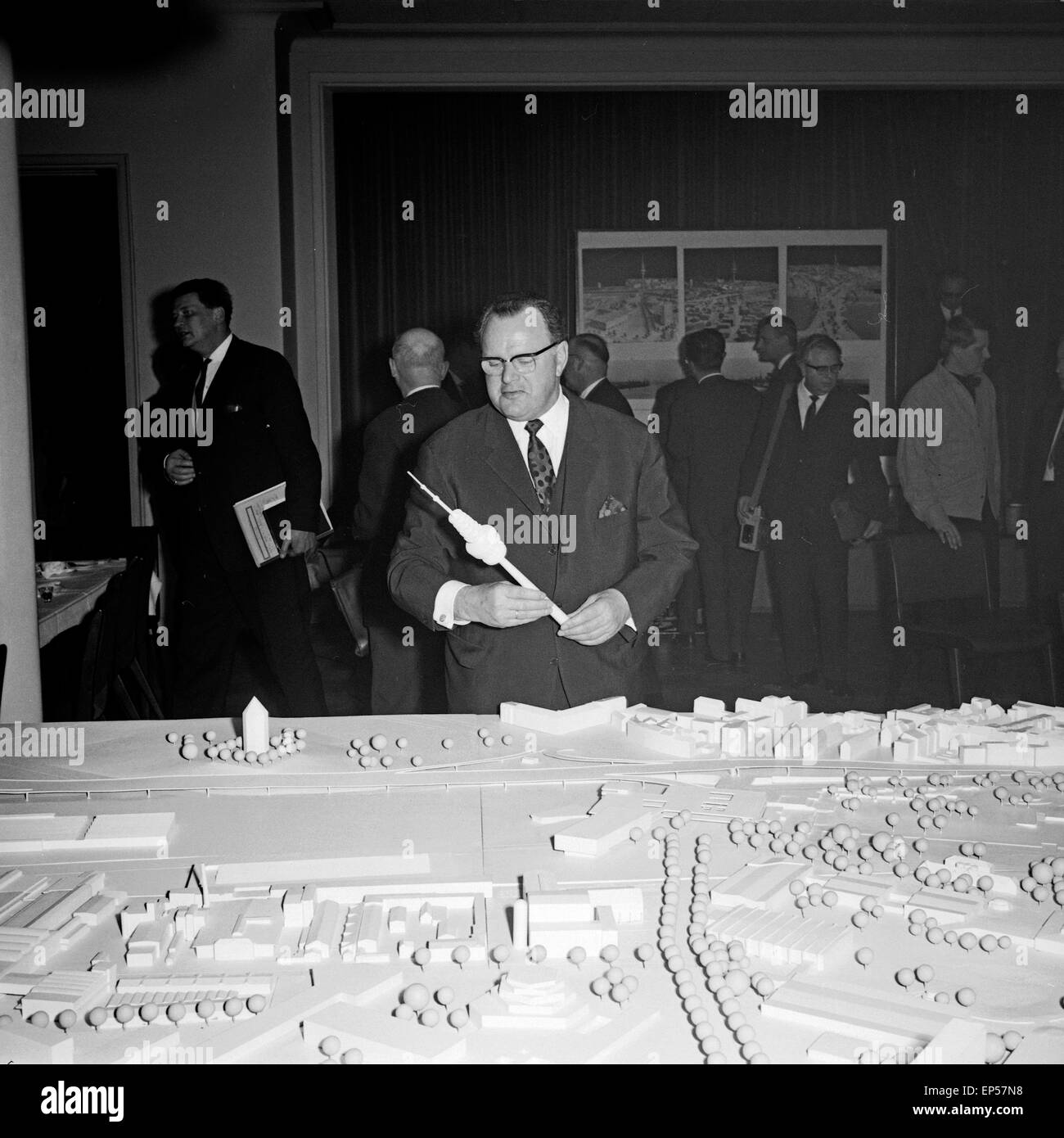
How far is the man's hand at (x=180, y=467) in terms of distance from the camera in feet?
Result: 15.8

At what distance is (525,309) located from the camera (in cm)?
271

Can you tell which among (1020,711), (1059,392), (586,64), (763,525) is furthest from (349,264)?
(1020,711)

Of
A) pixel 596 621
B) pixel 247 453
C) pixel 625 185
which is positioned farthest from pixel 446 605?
pixel 625 185

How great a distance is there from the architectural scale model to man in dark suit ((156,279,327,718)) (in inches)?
94.4

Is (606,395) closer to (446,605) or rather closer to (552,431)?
(552,431)

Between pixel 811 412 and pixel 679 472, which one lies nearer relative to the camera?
pixel 811 412

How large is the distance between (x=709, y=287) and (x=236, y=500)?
12.4 ft

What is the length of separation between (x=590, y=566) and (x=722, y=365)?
479 centimetres

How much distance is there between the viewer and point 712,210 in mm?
7379

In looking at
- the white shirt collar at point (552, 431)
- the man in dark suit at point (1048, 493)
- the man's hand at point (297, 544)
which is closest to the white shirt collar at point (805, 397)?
the man in dark suit at point (1048, 493)

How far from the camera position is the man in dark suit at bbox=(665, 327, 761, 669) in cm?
607

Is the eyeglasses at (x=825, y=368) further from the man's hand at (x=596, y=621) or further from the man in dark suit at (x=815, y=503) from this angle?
the man's hand at (x=596, y=621)

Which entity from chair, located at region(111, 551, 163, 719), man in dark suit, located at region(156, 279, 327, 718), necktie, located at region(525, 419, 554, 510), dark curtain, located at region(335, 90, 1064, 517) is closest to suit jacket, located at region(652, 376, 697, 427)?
dark curtain, located at region(335, 90, 1064, 517)
